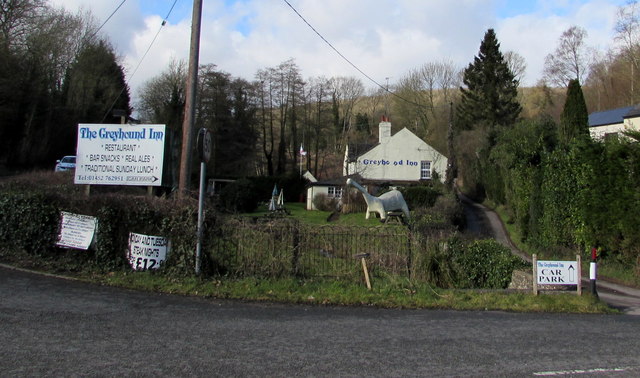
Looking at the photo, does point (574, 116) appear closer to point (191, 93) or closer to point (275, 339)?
point (191, 93)

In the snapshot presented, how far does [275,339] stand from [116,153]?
8.62 metres

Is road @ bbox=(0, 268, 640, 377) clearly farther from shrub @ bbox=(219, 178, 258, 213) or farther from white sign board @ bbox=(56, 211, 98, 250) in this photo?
shrub @ bbox=(219, 178, 258, 213)

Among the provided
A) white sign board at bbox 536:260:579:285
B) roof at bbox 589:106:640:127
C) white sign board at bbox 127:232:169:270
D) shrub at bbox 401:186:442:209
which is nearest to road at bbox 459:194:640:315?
white sign board at bbox 536:260:579:285

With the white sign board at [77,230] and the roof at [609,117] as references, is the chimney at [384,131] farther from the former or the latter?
the white sign board at [77,230]

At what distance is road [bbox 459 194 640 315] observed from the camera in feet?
41.3

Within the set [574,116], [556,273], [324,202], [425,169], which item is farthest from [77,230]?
[425,169]

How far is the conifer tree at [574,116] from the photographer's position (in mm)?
23734

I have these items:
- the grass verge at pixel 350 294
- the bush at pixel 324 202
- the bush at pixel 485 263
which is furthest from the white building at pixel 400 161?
the grass verge at pixel 350 294

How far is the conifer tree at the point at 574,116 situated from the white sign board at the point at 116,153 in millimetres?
18911

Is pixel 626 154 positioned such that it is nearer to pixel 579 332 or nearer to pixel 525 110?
pixel 579 332

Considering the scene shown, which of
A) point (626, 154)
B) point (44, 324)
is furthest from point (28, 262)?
point (626, 154)

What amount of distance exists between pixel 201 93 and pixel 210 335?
55.9 meters

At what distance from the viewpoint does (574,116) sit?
23812 mm

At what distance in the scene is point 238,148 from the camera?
204ft
